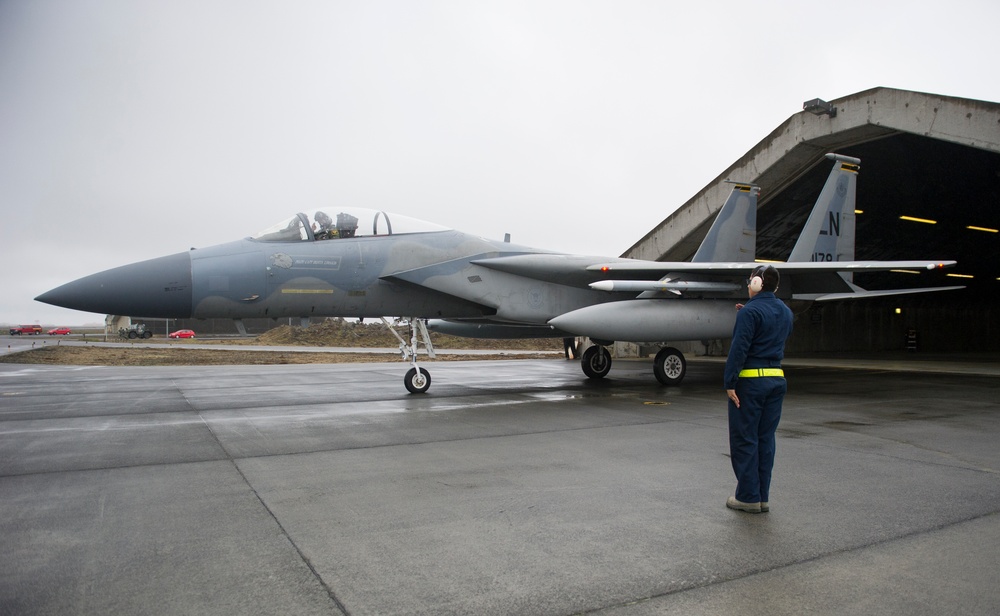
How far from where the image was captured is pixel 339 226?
1037cm

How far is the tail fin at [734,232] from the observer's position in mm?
14109

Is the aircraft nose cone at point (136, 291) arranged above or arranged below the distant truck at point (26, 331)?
above

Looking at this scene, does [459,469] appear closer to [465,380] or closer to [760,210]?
[465,380]

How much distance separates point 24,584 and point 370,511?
178 centimetres

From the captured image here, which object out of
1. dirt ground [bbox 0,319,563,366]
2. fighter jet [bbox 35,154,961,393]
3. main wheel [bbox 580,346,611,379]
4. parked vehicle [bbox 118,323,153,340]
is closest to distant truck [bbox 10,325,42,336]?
parked vehicle [bbox 118,323,153,340]

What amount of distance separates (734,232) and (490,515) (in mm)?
11937

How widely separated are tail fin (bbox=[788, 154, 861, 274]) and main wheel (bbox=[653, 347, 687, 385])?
439 centimetres

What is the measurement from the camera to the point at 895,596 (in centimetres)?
280

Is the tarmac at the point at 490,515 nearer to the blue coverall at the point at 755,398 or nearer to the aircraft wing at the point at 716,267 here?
the blue coverall at the point at 755,398

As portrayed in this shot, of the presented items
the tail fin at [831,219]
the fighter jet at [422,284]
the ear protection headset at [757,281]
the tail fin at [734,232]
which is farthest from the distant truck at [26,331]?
the ear protection headset at [757,281]

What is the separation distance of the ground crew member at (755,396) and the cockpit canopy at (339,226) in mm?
7518

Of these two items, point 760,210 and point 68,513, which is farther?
point 760,210

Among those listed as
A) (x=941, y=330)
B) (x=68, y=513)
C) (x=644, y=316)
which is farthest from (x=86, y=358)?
(x=941, y=330)

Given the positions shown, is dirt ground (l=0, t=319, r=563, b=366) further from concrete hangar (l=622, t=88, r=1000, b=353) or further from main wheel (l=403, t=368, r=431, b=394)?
concrete hangar (l=622, t=88, r=1000, b=353)
